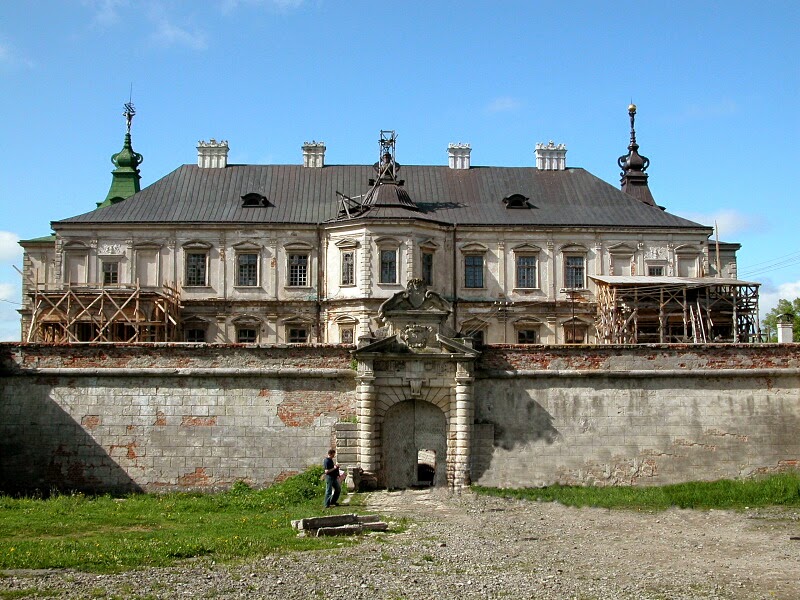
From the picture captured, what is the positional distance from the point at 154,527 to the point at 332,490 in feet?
13.9

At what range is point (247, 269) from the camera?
39.4 m

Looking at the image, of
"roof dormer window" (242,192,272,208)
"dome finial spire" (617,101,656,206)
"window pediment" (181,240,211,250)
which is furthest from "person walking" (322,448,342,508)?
"dome finial spire" (617,101,656,206)

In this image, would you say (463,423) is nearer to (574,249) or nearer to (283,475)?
(283,475)

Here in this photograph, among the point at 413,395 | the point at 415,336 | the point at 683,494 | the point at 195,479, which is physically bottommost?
the point at 683,494

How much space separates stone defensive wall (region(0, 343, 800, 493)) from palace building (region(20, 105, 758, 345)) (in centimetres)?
1296

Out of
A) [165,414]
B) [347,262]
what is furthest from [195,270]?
[165,414]

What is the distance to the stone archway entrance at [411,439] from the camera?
2316 centimetres

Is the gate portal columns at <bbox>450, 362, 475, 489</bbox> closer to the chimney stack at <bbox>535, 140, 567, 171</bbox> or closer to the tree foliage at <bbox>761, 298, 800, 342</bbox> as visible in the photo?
the chimney stack at <bbox>535, 140, 567, 171</bbox>

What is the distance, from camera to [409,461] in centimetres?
2320

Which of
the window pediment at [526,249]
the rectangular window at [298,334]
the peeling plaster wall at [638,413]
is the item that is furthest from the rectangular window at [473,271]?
the peeling plaster wall at [638,413]

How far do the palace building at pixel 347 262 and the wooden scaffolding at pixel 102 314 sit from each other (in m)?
0.07

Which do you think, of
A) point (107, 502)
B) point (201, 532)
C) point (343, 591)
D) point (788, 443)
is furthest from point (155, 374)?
point (788, 443)

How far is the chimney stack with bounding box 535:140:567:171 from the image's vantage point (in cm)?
4375

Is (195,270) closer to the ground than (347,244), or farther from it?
closer to the ground
